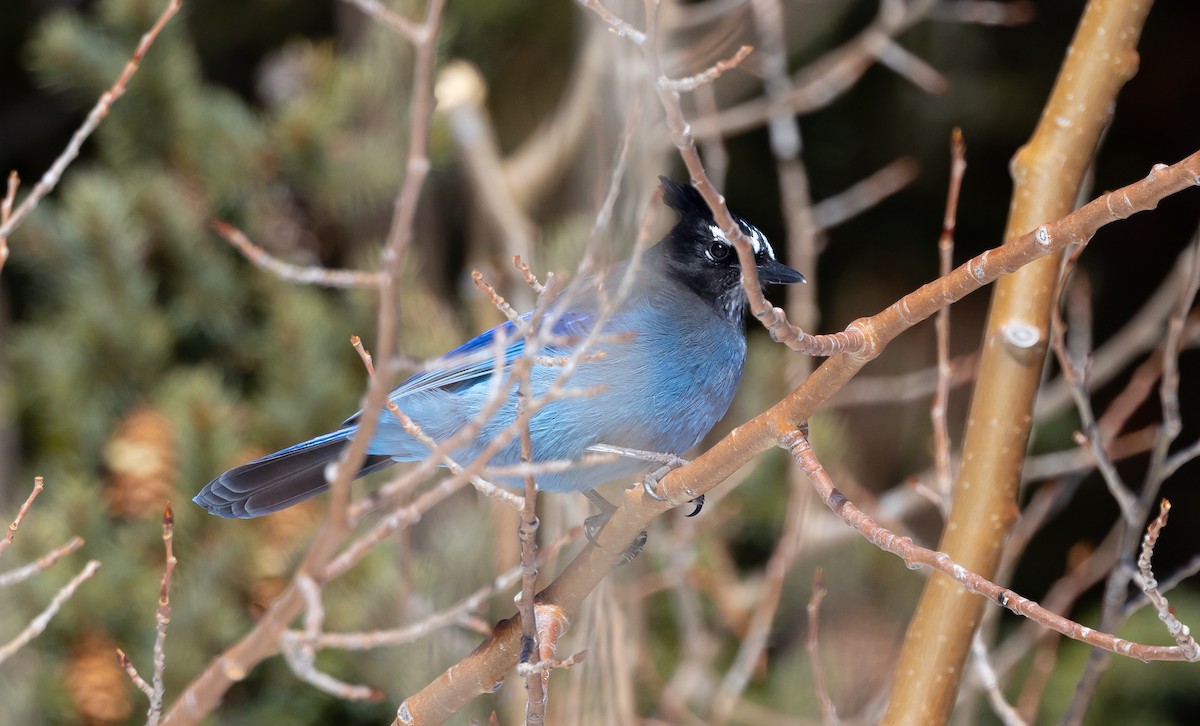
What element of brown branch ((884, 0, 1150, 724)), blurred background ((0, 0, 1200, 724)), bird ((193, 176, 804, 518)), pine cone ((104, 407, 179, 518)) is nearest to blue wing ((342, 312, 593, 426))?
bird ((193, 176, 804, 518))

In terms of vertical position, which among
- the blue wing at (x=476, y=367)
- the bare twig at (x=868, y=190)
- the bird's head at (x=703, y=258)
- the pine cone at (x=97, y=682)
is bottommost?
the pine cone at (x=97, y=682)

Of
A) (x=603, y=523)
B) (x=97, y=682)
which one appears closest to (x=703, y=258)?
(x=603, y=523)

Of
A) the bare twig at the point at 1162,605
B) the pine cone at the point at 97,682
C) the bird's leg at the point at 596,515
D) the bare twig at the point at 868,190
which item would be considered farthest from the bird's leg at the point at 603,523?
the pine cone at the point at 97,682

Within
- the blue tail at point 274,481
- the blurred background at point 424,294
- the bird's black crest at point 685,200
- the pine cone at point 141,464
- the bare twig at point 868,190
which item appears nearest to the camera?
the blue tail at point 274,481

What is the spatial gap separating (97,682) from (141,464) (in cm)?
69

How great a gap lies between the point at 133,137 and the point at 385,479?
1.53 metres

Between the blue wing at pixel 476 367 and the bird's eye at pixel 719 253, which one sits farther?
the bird's eye at pixel 719 253

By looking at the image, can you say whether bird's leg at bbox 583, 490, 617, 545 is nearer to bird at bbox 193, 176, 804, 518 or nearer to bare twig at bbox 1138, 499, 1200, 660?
bird at bbox 193, 176, 804, 518

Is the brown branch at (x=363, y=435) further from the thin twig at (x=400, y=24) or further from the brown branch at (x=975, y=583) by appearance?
the brown branch at (x=975, y=583)

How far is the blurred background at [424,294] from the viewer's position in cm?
396

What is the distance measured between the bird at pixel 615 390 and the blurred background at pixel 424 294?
37 centimetres

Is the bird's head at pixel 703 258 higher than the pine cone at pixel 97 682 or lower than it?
higher

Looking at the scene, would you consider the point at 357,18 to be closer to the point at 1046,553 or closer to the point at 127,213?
the point at 127,213

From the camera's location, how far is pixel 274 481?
8.58 ft
